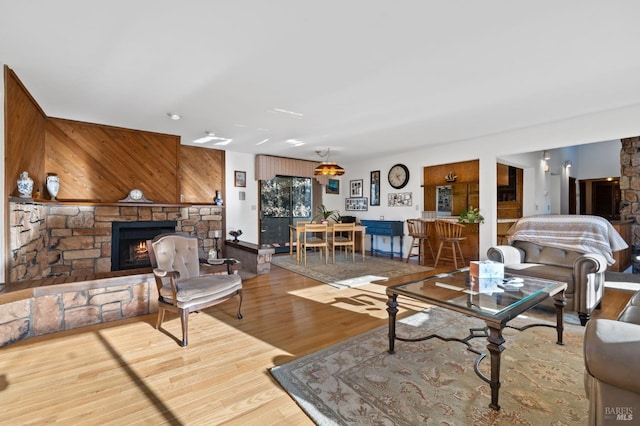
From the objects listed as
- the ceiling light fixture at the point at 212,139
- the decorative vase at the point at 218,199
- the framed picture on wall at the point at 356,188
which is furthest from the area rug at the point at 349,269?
the ceiling light fixture at the point at 212,139

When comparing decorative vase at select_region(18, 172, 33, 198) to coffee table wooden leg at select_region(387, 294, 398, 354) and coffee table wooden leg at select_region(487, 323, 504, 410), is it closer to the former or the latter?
coffee table wooden leg at select_region(387, 294, 398, 354)

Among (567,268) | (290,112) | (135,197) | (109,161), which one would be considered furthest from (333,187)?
(567,268)

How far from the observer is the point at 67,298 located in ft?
9.14

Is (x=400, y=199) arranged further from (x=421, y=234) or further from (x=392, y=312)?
(x=392, y=312)

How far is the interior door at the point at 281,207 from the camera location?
7.08 meters

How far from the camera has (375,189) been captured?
7547mm

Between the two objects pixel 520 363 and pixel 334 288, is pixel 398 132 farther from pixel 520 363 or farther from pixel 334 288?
pixel 520 363

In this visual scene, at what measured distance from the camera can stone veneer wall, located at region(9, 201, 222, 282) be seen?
339cm

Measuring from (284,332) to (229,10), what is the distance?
2520mm

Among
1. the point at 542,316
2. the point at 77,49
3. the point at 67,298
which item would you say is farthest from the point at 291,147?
the point at 542,316

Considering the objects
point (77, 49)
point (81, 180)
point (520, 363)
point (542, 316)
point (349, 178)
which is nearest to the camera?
point (520, 363)

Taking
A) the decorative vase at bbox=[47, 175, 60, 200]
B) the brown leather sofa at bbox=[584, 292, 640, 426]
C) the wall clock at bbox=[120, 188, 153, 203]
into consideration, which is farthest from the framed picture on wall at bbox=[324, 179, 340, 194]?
the brown leather sofa at bbox=[584, 292, 640, 426]

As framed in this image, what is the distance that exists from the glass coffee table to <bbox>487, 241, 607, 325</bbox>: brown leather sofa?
2.38ft

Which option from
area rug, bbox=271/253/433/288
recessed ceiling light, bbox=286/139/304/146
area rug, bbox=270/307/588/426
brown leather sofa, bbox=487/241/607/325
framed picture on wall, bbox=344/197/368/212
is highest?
recessed ceiling light, bbox=286/139/304/146
